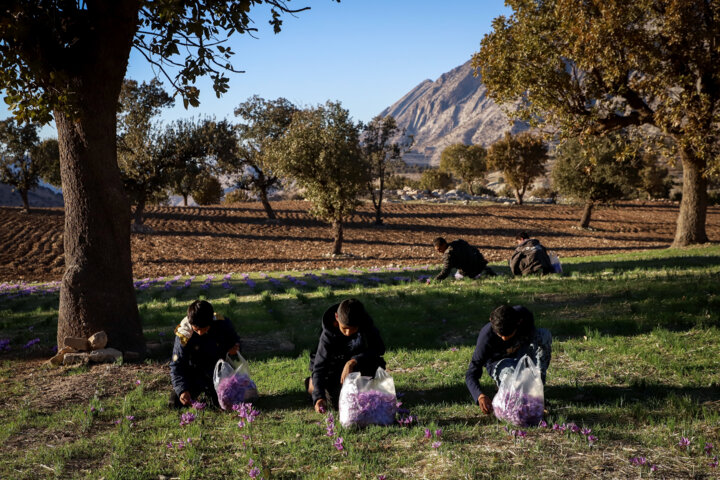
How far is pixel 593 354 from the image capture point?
7.01m

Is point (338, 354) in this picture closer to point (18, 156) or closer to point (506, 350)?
point (506, 350)

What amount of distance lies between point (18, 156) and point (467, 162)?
61.9m

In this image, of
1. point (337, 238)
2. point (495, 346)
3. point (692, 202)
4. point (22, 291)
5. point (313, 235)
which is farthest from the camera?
point (313, 235)

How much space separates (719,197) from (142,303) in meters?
68.4

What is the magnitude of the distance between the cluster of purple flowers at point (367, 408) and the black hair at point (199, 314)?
1.97m

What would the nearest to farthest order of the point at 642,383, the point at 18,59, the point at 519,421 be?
the point at 519,421, the point at 642,383, the point at 18,59

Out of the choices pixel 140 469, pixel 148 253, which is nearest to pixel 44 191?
pixel 148 253

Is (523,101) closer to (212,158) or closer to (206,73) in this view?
(206,73)

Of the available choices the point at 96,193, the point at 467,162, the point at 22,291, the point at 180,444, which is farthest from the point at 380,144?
the point at 180,444

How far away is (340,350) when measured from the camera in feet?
19.0

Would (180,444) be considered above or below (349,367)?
below

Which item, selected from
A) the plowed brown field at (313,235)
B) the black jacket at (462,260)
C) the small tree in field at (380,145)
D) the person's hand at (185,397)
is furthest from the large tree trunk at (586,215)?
the person's hand at (185,397)

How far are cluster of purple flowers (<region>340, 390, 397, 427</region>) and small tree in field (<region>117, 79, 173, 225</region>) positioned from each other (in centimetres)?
3505

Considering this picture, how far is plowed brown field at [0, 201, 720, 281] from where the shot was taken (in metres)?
26.2
